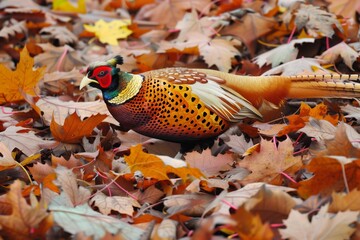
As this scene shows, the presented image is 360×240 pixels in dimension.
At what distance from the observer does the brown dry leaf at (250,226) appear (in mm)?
1560

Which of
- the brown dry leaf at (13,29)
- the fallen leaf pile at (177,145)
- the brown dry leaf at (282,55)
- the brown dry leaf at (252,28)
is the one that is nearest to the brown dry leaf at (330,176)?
the fallen leaf pile at (177,145)

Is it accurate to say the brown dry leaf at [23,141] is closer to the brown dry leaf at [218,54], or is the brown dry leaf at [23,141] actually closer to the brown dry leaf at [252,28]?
the brown dry leaf at [218,54]

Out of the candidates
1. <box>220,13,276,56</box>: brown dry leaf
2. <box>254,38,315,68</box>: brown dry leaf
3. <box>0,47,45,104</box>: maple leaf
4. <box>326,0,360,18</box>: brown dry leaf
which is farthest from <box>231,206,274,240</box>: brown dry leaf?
<box>326,0,360,18</box>: brown dry leaf

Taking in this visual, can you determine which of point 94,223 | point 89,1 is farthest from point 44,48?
point 94,223

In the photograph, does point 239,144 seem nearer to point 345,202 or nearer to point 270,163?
point 270,163

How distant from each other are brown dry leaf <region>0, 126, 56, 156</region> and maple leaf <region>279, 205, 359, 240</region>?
124cm

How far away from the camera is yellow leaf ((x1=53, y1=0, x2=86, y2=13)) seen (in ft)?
15.6

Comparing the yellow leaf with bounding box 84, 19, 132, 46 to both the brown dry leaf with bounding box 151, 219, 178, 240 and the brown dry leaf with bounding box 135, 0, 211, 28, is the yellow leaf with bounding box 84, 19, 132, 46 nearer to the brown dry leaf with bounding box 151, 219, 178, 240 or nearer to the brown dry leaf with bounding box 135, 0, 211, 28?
the brown dry leaf with bounding box 135, 0, 211, 28

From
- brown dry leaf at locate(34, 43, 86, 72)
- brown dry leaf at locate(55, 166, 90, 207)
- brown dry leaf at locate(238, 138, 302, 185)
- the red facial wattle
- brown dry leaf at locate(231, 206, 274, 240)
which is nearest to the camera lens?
brown dry leaf at locate(231, 206, 274, 240)

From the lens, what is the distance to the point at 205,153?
2.38 m

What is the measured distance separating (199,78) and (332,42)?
3.85ft

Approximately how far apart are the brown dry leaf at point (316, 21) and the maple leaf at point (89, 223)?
5.89 feet

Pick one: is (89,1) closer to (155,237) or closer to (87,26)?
(87,26)

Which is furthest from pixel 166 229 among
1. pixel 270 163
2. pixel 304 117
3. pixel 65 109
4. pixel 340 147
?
pixel 65 109
